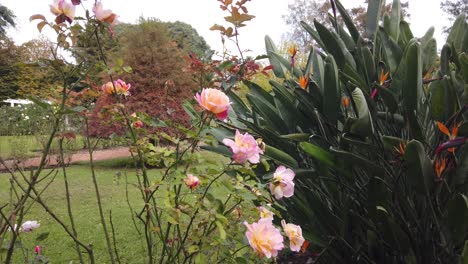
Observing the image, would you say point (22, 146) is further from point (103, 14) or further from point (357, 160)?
point (357, 160)

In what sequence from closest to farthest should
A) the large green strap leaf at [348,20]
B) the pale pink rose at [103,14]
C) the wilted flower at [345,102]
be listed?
the pale pink rose at [103,14], the wilted flower at [345,102], the large green strap leaf at [348,20]

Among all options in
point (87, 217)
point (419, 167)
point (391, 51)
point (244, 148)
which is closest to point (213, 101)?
point (244, 148)

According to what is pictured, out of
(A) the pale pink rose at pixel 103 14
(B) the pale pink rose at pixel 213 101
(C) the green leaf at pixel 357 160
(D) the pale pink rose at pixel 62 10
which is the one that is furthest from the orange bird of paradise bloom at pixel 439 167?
(D) the pale pink rose at pixel 62 10

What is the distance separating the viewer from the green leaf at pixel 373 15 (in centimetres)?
192

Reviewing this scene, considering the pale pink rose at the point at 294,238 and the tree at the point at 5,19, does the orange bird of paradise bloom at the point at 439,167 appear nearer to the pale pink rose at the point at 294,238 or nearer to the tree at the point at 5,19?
the pale pink rose at the point at 294,238

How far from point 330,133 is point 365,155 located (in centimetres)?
18

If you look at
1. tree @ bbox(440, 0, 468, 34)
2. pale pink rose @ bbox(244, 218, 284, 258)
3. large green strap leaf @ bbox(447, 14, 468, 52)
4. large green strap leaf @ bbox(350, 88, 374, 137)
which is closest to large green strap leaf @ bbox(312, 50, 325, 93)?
large green strap leaf @ bbox(350, 88, 374, 137)

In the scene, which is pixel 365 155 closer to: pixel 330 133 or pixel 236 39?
pixel 330 133

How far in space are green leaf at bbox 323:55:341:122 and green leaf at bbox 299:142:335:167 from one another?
195 mm

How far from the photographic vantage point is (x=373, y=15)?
1.95 meters

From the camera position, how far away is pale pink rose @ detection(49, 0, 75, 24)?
1.07 m

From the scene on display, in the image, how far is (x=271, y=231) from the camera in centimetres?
100

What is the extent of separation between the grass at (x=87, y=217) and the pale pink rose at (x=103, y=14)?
0.53 metres

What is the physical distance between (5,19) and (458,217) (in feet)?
117
